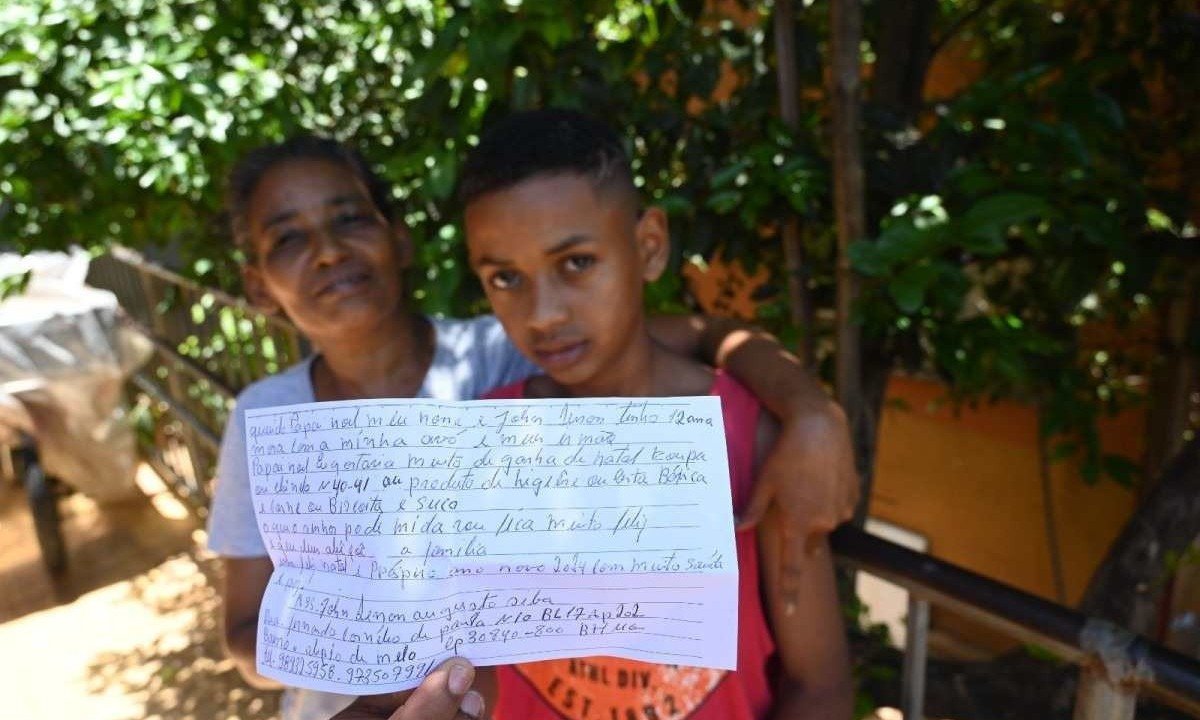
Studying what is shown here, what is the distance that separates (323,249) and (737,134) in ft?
3.14

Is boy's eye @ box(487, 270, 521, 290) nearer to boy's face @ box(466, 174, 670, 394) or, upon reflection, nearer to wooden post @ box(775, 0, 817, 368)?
boy's face @ box(466, 174, 670, 394)

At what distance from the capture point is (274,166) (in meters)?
1.58

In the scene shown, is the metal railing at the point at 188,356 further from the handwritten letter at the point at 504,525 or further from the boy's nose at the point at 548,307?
the handwritten letter at the point at 504,525

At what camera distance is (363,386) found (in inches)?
64.6

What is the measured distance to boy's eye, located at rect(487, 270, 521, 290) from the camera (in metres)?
1.21

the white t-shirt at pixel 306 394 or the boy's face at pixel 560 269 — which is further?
the white t-shirt at pixel 306 394

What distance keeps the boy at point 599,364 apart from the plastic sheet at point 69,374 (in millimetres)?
4117

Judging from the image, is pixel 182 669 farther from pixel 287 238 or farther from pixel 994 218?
pixel 994 218

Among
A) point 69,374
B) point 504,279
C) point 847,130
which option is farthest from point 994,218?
point 69,374

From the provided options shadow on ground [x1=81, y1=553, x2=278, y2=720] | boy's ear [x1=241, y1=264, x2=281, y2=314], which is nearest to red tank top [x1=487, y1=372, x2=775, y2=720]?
boy's ear [x1=241, y1=264, x2=281, y2=314]

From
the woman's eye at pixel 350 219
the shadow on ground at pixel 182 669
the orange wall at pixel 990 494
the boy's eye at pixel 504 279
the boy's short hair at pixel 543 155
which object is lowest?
the shadow on ground at pixel 182 669

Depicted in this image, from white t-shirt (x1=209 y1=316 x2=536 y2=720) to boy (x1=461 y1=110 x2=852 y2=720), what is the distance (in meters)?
0.40

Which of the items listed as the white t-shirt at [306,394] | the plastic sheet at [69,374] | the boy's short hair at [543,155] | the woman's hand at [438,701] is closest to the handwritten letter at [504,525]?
the woman's hand at [438,701]

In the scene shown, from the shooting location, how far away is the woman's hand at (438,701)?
0.87 meters
